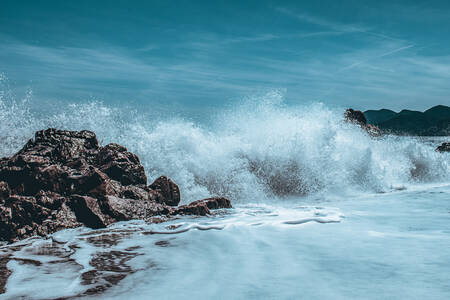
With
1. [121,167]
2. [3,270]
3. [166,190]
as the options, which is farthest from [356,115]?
[3,270]

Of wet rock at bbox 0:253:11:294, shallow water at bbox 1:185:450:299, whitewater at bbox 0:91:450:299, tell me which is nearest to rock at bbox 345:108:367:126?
whitewater at bbox 0:91:450:299

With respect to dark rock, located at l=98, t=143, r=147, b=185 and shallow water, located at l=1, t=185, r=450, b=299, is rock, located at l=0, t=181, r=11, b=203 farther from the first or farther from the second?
dark rock, located at l=98, t=143, r=147, b=185

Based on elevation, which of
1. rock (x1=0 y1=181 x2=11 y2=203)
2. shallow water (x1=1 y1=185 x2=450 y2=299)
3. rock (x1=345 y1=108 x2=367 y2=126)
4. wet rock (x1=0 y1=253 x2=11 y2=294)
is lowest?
shallow water (x1=1 y1=185 x2=450 y2=299)

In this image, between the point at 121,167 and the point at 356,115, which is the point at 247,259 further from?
the point at 356,115

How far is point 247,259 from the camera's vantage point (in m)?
3.11

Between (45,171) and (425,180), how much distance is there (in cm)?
880

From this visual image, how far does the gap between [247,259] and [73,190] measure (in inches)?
107

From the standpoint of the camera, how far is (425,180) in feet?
30.9

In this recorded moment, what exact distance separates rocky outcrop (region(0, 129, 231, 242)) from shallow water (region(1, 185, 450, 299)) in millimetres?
260

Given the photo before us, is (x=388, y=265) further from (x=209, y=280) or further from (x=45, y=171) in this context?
(x=45, y=171)

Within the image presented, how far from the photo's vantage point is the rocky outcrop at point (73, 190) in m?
4.09

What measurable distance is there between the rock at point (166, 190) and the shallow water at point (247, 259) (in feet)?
3.34

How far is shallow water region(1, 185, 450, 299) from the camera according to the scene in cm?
244

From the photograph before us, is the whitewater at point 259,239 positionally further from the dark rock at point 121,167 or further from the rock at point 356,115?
the rock at point 356,115
